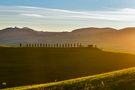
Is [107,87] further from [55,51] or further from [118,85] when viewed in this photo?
[55,51]

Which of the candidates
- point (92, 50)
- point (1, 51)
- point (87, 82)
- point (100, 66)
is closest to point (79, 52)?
point (92, 50)

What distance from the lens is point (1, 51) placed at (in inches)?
4579

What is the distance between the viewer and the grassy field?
94506mm

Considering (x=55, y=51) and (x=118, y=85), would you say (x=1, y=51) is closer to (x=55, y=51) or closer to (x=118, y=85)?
(x=55, y=51)

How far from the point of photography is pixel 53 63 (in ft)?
357

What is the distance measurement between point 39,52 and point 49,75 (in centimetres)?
2399

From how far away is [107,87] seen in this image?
121ft

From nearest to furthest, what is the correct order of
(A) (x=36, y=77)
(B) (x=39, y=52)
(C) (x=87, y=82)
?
(C) (x=87, y=82)
(A) (x=36, y=77)
(B) (x=39, y=52)

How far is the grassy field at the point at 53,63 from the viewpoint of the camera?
94.5 metres

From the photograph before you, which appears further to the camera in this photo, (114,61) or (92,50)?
(92,50)

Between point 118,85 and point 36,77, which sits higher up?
point 118,85

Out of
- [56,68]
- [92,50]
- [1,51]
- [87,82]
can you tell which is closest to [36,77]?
[56,68]

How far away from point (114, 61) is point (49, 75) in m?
27.6

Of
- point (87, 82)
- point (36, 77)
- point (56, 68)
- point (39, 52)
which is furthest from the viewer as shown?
point (39, 52)
